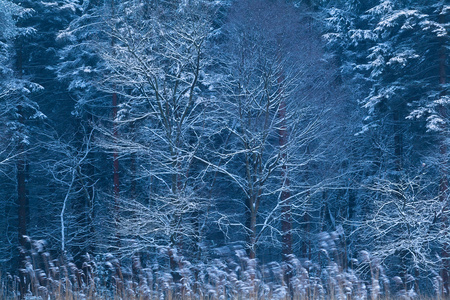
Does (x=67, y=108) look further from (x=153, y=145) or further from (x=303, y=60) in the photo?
(x=303, y=60)

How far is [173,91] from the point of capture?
13828 millimetres

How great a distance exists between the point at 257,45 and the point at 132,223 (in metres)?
6.60

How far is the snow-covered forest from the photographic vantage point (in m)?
13.2

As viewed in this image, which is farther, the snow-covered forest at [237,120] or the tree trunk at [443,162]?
the tree trunk at [443,162]

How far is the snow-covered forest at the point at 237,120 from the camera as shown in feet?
43.5

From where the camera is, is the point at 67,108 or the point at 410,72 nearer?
the point at 410,72

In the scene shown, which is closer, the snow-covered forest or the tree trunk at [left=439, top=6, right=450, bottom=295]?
the snow-covered forest

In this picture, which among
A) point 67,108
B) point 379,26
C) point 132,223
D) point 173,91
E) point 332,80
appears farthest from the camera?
point 67,108

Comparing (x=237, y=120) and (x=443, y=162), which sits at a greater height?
(x=237, y=120)

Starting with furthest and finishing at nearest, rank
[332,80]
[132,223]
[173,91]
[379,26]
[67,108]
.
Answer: [67,108] → [332,80] → [379,26] → [173,91] → [132,223]

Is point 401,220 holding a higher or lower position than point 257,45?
lower

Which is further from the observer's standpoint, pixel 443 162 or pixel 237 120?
pixel 237 120

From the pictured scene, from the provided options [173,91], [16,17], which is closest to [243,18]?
[173,91]

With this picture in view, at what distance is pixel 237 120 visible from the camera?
14.9 m
